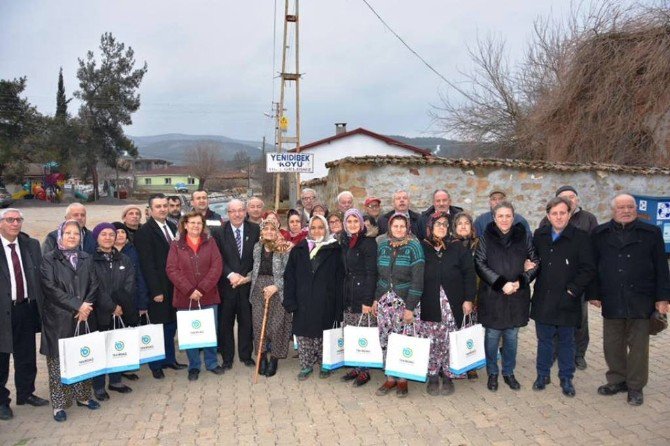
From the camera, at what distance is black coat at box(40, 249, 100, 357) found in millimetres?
4254

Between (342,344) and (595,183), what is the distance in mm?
7940

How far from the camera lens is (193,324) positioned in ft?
16.5

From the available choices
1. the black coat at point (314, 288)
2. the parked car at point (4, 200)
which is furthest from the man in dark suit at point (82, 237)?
the parked car at point (4, 200)

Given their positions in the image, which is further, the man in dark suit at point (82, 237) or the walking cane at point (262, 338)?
the walking cane at point (262, 338)

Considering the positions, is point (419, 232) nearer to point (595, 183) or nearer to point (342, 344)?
point (342, 344)

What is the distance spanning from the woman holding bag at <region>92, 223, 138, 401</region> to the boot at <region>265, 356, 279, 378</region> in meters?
1.36

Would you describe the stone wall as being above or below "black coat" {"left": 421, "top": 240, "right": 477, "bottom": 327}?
above

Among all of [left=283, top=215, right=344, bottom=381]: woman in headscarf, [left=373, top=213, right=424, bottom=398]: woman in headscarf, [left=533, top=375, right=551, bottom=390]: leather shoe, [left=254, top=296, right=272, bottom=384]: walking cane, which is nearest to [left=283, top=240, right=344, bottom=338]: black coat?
[left=283, top=215, right=344, bottom=381]: woman in headscarf

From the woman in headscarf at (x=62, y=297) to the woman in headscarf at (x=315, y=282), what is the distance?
5.96 feet

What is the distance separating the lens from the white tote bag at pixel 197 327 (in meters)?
5.01

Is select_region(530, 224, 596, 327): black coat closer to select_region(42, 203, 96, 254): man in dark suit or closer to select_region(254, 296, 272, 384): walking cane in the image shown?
select_region(254, 296, 272, 384): walking cane

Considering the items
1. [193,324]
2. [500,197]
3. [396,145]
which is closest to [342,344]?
[193,324]

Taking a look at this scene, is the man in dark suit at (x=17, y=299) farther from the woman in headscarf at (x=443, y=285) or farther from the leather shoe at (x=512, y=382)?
the leather shoe at (x=512, y=382)

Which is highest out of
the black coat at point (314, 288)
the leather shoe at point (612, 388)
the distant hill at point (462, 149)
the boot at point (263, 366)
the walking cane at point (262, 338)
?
the distant hill at point (462, 149)
